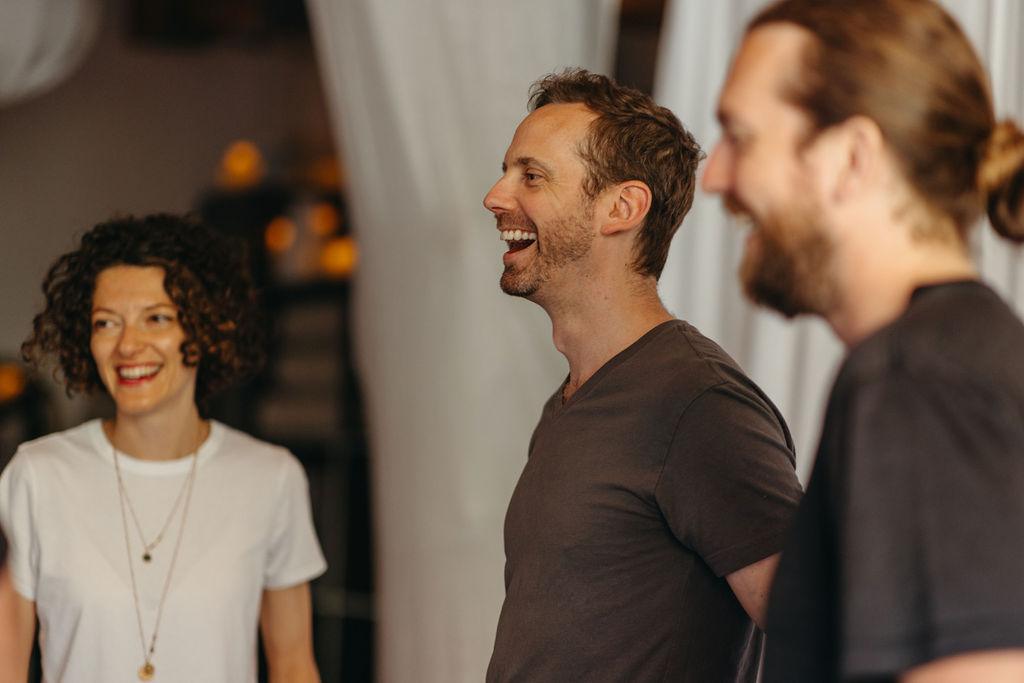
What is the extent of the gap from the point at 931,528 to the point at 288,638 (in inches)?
50.8

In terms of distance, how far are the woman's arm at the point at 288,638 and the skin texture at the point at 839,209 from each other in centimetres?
116

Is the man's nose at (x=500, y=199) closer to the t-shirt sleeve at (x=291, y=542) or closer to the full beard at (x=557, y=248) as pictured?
the full beard at (x=557, y=248)

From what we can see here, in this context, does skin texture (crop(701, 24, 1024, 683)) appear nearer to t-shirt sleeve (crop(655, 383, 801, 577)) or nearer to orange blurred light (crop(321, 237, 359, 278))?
t-shirt sleeve (crop(655, 383, 801, 577))

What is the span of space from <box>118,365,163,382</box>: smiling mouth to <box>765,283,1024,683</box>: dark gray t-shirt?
1187 millimetres

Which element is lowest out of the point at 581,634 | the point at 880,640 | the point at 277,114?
the point at 581,634

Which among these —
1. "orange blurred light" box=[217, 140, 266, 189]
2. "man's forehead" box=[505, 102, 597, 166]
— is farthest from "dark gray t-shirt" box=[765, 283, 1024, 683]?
"orange blurred light" box=[217, 140, 266, 189]

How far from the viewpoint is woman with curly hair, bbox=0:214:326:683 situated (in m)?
1.65

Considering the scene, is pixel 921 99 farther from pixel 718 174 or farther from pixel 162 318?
pixel 162 318

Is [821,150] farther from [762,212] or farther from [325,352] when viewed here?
[325,352]

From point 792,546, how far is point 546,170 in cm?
80

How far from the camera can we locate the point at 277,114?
5.64 meters

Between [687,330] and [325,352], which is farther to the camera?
[325,352]

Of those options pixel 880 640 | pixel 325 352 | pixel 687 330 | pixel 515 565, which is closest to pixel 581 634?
pixel 515 565

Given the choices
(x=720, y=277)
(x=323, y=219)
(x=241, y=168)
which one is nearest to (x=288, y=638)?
(x=720, y=277)
